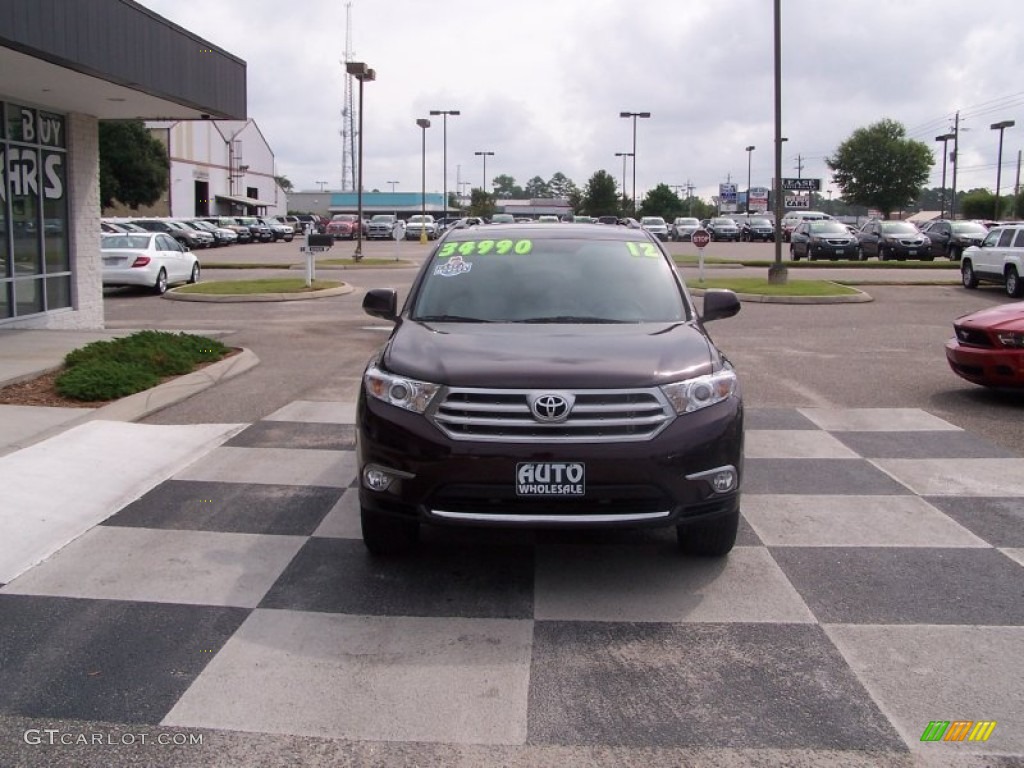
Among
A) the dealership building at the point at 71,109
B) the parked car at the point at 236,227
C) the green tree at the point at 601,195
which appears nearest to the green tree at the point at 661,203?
the green tree at the point at 601,195

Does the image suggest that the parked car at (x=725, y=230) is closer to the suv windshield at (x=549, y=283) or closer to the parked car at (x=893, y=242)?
the parked car at (x=893, y=242)

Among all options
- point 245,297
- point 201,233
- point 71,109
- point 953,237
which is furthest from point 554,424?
point 201,233

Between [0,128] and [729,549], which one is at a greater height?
[0,128]

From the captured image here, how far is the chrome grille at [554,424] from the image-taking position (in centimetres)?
465

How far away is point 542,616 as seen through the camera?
4.68 metres

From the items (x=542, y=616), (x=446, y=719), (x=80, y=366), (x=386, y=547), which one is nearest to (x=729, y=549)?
(x=542, y=616)

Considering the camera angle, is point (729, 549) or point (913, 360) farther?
point (913, 360)

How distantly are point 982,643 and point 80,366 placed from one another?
8503 mm

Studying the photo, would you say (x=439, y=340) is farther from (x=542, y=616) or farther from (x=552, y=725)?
(x=552, y=725)

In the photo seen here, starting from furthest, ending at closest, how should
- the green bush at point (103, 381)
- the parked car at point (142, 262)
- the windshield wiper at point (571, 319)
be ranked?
the parked car at point (142, 262) < the green bush at point (103, 381) < the windshield wiper at point (571, 319)

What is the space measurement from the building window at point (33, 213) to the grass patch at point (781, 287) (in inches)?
518

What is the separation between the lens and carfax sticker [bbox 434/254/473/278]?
6.30 m
